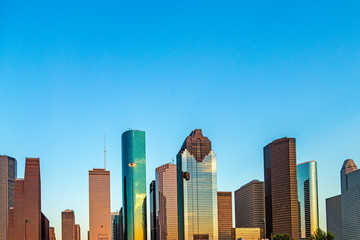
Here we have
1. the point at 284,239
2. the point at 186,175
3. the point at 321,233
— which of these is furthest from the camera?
the point at 284,239

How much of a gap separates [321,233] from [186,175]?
179 ft

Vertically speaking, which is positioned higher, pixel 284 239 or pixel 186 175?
pixel 186 175

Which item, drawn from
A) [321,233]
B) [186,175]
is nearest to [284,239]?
[321,233]

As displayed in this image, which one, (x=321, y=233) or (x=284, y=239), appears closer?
(x=321, y=233)

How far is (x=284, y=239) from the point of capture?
111438 mm

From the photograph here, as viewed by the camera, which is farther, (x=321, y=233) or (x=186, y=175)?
(x=321, y=233)

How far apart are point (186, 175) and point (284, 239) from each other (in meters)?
70.0

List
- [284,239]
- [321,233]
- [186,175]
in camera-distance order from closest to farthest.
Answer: [186,175] → [321,233] → [284,239]

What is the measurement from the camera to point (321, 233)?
3688 inches

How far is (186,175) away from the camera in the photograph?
163 ft

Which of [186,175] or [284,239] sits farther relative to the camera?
[284,239]

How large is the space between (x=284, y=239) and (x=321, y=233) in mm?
18945

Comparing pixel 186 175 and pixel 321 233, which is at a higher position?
pixel 186 175

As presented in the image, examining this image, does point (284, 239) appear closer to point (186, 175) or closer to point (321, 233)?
point (321, 233)
